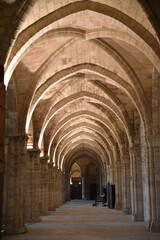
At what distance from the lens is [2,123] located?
541cm

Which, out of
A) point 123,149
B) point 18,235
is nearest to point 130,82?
point 18,235

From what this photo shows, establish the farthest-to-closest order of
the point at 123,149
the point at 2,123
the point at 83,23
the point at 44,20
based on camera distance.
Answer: the point at 123,149 → the point at 83,23 → the point at 44,20 → the point at 2,123

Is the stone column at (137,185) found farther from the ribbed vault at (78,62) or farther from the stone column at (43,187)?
the stone column at (43,187)

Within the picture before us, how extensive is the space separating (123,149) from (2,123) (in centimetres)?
1621

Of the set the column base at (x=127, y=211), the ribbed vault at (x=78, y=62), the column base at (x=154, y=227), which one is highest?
the ribbed vault at (x=78, y=62)

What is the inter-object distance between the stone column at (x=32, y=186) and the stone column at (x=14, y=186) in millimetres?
3424

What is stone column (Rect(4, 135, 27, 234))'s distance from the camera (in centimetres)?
1209

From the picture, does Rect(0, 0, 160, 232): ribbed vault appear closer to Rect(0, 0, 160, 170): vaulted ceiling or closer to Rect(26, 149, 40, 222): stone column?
Rect(0, 0, 160, 170): vaulted ceiling

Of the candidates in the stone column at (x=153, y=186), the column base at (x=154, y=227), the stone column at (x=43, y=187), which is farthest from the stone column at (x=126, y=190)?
the column base at (x=154, y=227)

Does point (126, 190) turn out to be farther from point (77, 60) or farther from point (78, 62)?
point (77, 60)

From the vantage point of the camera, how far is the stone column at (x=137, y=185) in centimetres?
1576

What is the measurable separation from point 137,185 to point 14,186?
6140 mm

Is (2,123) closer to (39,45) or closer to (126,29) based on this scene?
(126,29)

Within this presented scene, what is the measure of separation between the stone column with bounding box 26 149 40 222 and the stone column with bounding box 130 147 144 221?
4.30 meters
